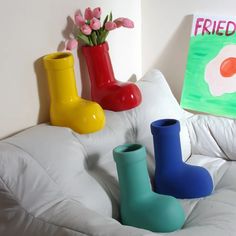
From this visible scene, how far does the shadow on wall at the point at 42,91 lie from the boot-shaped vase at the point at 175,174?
38 centimetres

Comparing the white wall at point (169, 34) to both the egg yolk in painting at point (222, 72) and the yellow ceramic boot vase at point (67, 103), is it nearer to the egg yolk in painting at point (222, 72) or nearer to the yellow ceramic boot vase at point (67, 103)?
the egg yolk in painting at point (222, 72)

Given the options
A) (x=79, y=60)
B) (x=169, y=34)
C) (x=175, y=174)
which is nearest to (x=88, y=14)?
(x=79, y=60)

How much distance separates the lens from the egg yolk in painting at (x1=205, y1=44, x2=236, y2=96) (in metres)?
1.74

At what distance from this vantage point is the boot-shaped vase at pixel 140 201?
1163mm

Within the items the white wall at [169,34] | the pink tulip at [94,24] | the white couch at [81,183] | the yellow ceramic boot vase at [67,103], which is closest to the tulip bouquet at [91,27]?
the pink tulip at [94,24]

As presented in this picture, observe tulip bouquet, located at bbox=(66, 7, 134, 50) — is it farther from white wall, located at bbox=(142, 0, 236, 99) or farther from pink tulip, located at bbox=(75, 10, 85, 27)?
white wall, located at bbox=(142, 0, 236, 99)

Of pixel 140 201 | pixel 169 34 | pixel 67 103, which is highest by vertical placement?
pixel 169 34

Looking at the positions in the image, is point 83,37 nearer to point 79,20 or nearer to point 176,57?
point 79,20

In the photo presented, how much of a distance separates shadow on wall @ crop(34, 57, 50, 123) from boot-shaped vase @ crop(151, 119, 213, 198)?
14.8 inches

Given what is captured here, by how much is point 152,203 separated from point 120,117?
37 centimetres

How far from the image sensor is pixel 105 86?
151 cm

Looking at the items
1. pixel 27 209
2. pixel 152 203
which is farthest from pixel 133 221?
pixel 27 209

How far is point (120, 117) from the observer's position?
146 centimetres

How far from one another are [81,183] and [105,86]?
443mm
